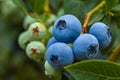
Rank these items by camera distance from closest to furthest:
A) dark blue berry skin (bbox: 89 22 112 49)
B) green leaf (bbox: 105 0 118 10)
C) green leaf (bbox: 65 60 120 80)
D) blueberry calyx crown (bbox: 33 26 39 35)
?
green leaf (bbox: 65 60 120 80), dark blue berry skin (bbox: 89 22 112 49), green leaf (bbox: 105 0 118 10), blueberry calyx crown (bbox: 33 26 39 35)

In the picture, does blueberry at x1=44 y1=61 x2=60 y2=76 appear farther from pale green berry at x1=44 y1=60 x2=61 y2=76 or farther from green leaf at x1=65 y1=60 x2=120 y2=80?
green leaf at x1=65 y1=60 x2=120 y2=80

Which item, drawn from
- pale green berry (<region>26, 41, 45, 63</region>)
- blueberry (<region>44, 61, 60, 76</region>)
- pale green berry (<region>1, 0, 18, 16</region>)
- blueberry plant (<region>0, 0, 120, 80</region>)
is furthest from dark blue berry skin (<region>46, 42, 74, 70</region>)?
pale green berry (<region>1, 0, 18, 16</region>)

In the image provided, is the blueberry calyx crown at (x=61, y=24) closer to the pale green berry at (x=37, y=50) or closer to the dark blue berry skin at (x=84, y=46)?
the dark blue berry skin at (x=84, y=46)

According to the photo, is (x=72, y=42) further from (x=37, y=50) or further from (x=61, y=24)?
(x=37, y=50)

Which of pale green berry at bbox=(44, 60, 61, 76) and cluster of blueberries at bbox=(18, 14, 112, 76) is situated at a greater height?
cluster of blueberries at bbox=(18, 14, 112, 76)

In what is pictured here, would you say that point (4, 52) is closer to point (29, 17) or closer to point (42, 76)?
point (42, 76)

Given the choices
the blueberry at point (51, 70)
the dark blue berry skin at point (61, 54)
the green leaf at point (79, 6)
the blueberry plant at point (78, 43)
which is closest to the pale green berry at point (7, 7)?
the blueberry plant at point (78, 43)

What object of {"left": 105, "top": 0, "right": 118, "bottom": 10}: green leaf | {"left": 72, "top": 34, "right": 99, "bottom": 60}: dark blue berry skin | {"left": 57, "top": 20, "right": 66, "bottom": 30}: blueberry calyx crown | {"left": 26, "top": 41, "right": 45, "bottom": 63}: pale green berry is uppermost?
{"left": 105, "top": 0, "right": 118, "bottom": 10}: green leaf
